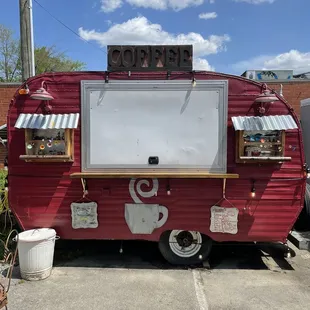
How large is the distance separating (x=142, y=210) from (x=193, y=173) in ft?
3.12

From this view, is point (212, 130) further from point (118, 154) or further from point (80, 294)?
point (80, 294)

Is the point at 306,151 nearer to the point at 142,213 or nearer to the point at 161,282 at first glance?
the point at 142,213

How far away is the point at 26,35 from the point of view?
786 cm

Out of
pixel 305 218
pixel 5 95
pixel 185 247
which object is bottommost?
pixel 185 247

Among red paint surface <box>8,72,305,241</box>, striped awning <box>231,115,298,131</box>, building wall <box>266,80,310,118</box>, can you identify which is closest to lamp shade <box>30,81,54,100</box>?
red paint surface <box>8,72,305,241</box>

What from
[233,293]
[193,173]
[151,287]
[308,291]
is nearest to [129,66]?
[193,173]

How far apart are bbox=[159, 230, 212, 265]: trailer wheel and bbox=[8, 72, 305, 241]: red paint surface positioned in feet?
0.53

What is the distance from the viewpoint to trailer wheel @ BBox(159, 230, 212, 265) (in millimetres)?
5227

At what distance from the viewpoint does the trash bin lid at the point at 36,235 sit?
15.5 ft

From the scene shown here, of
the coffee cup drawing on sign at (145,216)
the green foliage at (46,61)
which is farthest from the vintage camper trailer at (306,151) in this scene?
the green foliage at (46,61)

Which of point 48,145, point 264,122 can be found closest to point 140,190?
point 48,145

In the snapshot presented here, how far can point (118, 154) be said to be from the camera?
16.3ft

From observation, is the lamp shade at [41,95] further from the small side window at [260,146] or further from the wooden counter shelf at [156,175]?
the small side window at [260,146]

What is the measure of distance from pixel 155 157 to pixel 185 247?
1.49m
